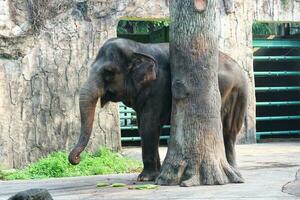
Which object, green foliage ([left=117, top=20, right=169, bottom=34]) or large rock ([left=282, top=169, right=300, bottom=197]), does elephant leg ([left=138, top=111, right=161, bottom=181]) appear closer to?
large rock ([left=282, top=169, right=300, bottom=197])

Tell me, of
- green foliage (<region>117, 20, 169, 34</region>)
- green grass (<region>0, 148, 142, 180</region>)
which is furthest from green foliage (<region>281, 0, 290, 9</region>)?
green grass (<region>0, 148, 142, 180</region>)

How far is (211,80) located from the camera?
6.00m

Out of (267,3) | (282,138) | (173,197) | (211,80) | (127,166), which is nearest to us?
(173,197)

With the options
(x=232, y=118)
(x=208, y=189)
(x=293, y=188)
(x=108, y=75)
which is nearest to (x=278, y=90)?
(x=232, y=118)

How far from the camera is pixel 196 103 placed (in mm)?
5945

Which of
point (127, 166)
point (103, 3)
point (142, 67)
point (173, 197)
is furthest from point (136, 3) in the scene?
point (173, 197)

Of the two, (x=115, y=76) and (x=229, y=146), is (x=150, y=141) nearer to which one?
(x=115, y=76)

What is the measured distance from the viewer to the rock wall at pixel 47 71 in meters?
10.0

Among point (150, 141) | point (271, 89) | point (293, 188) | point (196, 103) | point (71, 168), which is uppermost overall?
point (196, 103)

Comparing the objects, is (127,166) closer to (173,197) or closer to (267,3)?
(173,197)

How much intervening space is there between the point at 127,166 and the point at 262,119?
5498 millimetres

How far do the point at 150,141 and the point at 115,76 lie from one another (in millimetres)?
754

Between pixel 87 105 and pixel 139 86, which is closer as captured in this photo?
pixel 87 105

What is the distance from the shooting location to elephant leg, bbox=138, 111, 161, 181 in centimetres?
634
